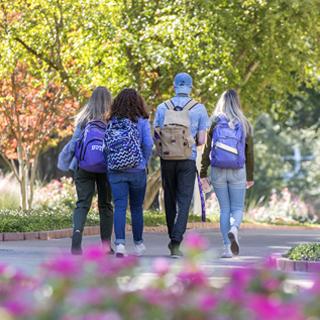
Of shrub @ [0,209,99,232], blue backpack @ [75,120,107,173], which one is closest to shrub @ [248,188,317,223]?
shrub @ [0,209,99,232]

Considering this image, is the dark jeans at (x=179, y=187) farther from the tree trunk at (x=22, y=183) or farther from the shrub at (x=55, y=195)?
the shrub at (x=55, y=195)

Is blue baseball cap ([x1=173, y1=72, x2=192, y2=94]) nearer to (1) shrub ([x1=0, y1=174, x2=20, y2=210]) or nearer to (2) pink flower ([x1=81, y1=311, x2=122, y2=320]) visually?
(2) pink flower ([x1=81, y1=311, x2=122, y2=320])

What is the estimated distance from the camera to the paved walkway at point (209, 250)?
11.8m

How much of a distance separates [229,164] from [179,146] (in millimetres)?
732

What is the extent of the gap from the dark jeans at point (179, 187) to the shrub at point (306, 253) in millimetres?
1230

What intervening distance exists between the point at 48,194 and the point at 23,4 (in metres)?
7.15

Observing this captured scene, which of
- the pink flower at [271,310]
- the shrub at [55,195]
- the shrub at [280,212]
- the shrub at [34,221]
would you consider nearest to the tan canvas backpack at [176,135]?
the shrub at [34,221]

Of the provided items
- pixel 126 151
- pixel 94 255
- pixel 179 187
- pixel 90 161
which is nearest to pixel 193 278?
pixel 94 255

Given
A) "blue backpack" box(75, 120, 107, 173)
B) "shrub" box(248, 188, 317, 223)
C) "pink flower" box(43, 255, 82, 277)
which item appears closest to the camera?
"pink flower" box(43, 255, 82, 277)

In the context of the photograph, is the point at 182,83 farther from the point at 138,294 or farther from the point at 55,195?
the point at 55,195

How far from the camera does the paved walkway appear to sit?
1178cm

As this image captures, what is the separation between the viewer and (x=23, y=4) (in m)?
24.7

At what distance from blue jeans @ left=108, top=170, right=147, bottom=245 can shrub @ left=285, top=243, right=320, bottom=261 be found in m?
1.69

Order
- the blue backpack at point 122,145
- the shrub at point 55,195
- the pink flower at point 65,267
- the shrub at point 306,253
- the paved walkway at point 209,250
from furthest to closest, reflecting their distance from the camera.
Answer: the shrub at point 55,195 < the blue backpack at point 122,145 < the shrub at point 306,253 < the paved walkway at point 209,250 < the pink flower at point 65,267
